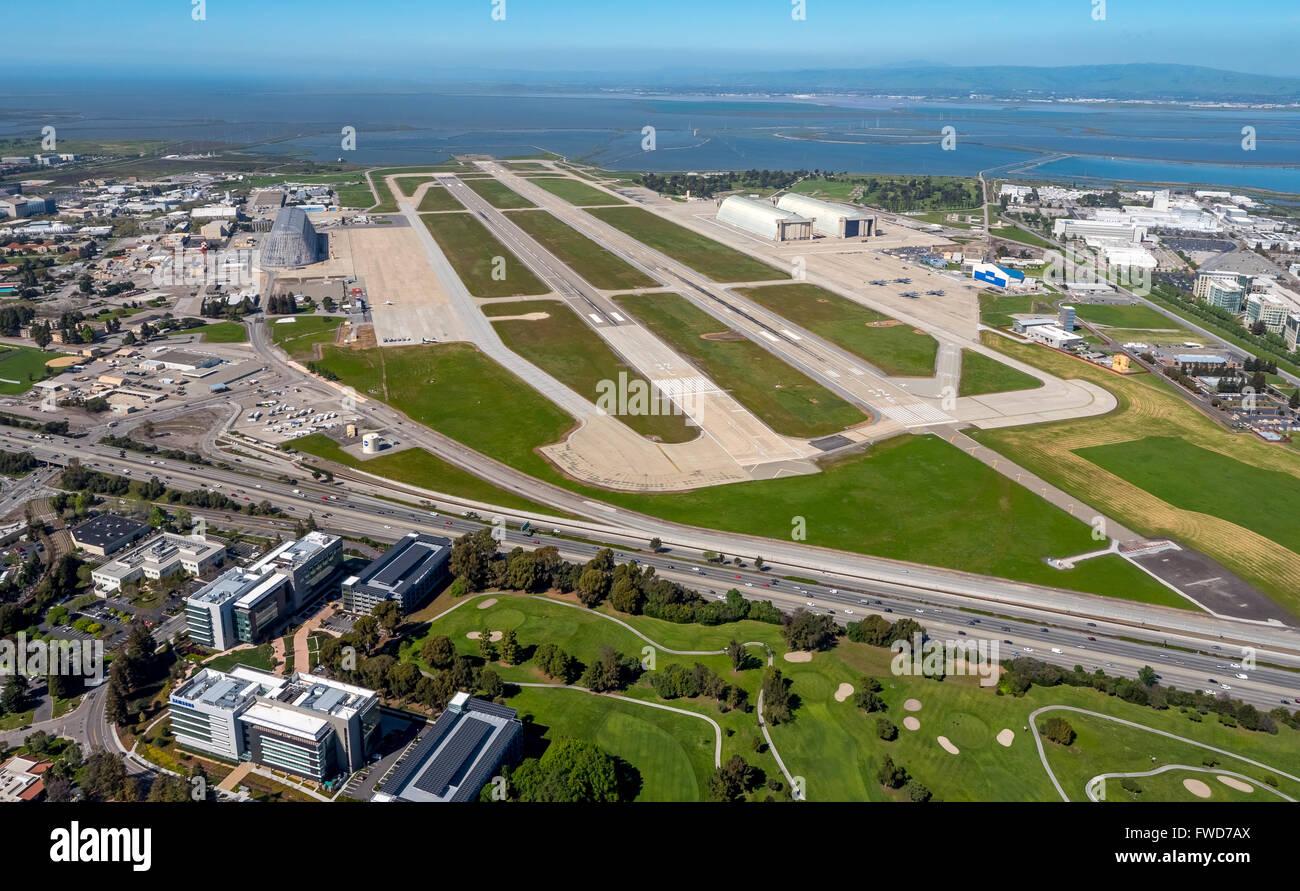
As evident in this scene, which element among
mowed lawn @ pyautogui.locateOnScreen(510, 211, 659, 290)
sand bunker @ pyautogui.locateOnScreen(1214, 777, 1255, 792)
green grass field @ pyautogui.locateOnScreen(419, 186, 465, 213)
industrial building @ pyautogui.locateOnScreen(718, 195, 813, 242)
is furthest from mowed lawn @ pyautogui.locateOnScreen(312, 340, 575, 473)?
green grass field @ pyautogui.locateOnScreen(419, 186, 465, 213)

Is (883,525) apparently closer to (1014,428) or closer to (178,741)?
(1014,428)

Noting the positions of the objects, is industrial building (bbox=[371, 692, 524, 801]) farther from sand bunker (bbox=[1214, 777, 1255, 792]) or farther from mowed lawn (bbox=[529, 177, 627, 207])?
mowed lawn (bbox=[529, 177, 627, 207])

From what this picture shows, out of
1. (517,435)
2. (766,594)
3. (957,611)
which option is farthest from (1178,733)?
(517,435)

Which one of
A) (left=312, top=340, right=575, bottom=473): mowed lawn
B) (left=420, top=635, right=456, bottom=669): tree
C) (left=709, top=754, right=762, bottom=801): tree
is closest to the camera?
(left=709, top=754, right=762, bottom=801): tree

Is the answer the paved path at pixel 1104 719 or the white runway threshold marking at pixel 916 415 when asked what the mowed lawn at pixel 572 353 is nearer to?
the white runway threshold marking at pixel 916 415

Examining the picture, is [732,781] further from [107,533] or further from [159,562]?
[107,533]
